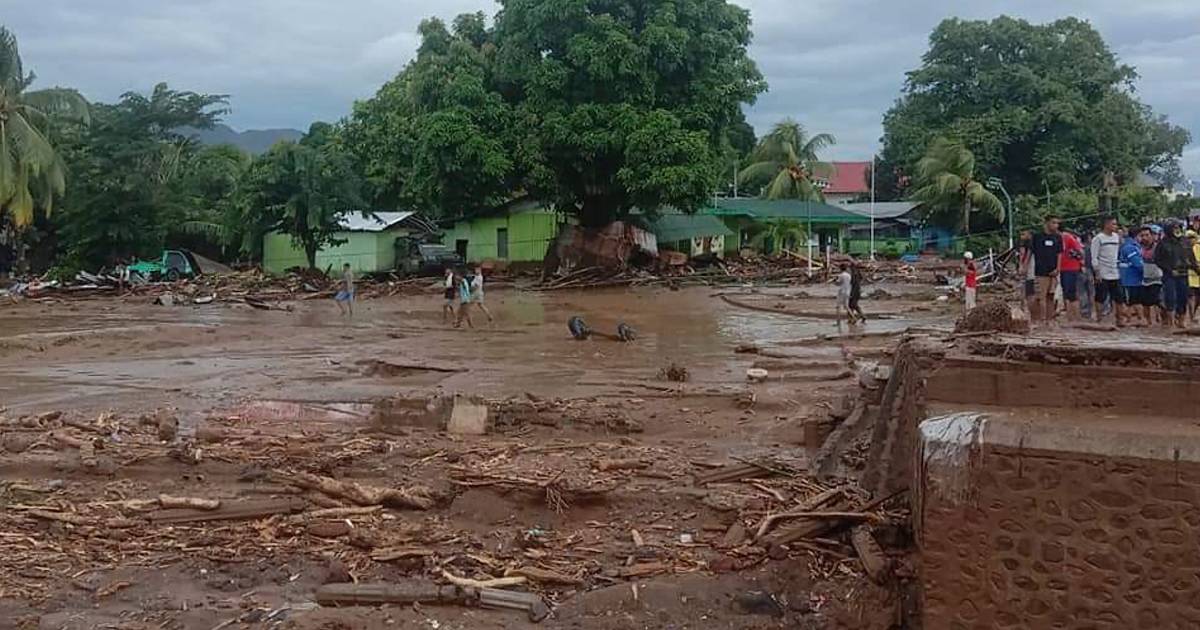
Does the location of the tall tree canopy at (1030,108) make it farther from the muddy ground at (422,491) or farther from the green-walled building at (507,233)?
the muddy ground at (422,491)

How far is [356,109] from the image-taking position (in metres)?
47.5

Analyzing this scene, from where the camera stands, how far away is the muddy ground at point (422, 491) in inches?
239

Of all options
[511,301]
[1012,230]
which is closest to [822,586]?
[511,301]

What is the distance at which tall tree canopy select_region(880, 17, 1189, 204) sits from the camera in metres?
50.5

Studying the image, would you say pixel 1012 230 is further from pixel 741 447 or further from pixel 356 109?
pixel 741 447

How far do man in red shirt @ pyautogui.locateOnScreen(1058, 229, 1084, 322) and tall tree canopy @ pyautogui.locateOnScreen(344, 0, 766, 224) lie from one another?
1826 centimetres

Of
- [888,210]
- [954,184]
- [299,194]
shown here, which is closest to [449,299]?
[299,194]

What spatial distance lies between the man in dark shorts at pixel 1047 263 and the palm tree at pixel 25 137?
30.1 metres

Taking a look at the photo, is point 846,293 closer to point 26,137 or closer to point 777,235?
point 777,235

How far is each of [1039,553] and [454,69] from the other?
3344 cm

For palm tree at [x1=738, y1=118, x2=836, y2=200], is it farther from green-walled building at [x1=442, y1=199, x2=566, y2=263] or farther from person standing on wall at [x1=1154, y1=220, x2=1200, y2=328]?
person standing on wall at [x1=1154, y1=220, x2=1200, y2=328]

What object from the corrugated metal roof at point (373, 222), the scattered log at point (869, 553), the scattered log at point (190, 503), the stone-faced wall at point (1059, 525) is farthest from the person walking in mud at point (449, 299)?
the stone-faced wall at point (1059, 525)

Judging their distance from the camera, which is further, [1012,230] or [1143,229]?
[1012,230]

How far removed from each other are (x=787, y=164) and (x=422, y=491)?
47376mm
